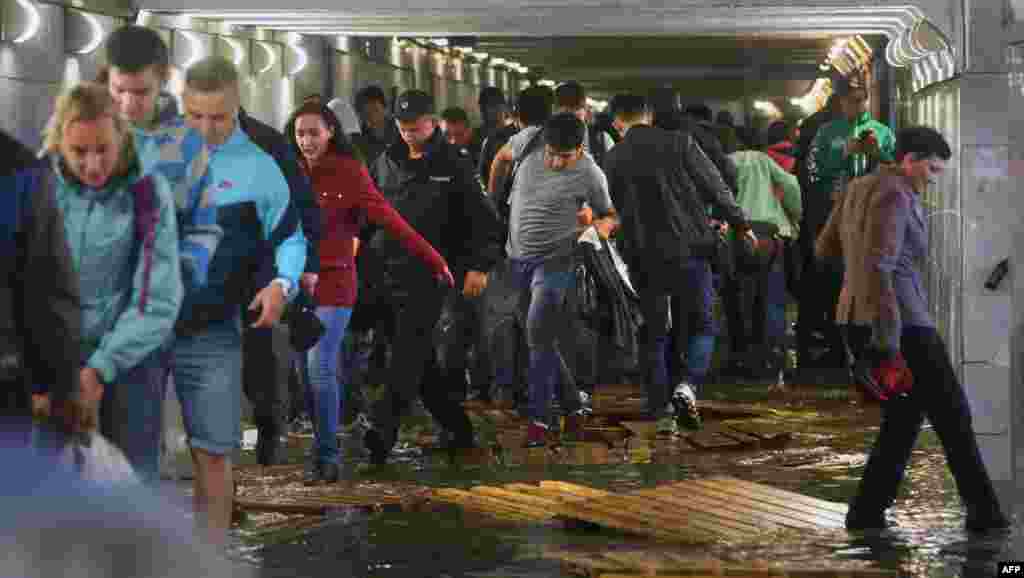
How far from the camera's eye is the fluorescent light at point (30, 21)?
10.2m

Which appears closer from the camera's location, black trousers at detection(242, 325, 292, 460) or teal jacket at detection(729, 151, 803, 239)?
black trousers at detection(242, 325, 292, 460)

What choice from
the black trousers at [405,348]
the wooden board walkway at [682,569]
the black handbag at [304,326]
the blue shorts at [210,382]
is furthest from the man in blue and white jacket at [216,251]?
the black trousers at [405,348]

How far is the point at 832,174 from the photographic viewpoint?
18500 millimetres

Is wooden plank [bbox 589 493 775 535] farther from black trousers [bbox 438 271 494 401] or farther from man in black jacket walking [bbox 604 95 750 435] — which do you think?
man in black jacket walking [bbox 604 95 750 435]

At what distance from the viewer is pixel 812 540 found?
10.1 m

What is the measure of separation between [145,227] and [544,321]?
256 inches

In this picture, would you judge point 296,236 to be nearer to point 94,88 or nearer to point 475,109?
point 94,88

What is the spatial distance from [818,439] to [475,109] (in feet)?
59.7

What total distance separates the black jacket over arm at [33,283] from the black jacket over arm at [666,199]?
7.98 metres

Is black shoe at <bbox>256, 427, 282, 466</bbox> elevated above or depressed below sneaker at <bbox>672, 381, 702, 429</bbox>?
above

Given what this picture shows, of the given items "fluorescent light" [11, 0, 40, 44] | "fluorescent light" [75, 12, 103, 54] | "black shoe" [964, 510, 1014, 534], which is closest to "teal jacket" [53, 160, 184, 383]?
"fluorescent light" [11, 0, 40, 44]

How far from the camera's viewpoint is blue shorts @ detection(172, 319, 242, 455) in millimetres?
8234

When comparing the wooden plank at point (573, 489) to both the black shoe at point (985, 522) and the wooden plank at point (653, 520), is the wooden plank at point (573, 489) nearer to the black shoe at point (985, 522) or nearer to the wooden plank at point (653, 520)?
the wooden plank at point (653, 520)

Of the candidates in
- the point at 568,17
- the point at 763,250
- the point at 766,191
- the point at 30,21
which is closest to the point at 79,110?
the point at 30,21
